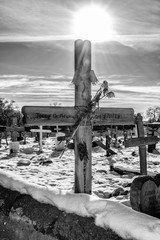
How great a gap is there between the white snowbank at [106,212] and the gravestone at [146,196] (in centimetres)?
25

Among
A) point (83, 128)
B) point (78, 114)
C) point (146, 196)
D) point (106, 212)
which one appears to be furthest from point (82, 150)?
point (106, 212)

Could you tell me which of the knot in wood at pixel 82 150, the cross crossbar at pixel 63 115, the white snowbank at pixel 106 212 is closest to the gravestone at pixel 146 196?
the white snowbank at pixel 106 212

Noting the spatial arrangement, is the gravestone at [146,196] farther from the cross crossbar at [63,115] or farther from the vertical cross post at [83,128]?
the cross crossbar at [63,115]

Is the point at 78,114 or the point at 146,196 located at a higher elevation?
the point at 78,114

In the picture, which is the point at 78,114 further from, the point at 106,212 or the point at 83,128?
the point at 106,212

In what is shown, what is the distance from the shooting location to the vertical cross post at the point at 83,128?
152 inches

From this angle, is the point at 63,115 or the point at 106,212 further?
the point at 63,115

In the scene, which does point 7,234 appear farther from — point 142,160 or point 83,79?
point 142,160

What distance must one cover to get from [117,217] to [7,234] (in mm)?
1716

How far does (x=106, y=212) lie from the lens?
2.42 m

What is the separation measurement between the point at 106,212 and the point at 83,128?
62.6 inches

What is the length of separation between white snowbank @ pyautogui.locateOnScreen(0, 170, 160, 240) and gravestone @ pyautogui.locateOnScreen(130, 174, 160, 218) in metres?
0.25

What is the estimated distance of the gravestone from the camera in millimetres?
2717

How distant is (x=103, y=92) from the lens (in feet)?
12.5
